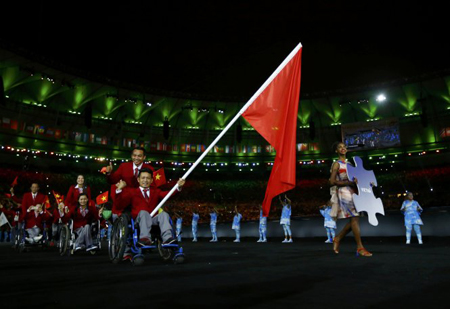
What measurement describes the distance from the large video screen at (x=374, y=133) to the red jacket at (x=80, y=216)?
29325 mm

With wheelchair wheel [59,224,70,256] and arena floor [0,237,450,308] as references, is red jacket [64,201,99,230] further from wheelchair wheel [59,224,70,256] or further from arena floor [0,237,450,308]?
arena floor [0,237,450,308]

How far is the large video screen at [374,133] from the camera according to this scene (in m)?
34.3

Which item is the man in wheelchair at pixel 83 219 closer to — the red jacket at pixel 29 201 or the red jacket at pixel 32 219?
the red jacket at pixel 32 219

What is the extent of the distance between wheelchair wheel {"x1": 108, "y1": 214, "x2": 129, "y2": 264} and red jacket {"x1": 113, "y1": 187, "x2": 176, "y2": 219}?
187 mm

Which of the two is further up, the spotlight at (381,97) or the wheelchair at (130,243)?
the spotlight at (381,97)

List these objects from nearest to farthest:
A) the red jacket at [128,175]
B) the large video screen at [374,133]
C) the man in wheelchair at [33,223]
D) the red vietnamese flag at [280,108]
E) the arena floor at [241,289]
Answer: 1. the arena floor at [241,289]
2. the red vietnamese flag at [280,108]
3. the red jacket at [128,175]
4. the man in wheelchair at [33,223]
5. the large video screen at [374,133]

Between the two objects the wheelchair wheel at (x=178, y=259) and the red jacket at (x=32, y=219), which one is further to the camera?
the red jacket at (x=32, y=219)

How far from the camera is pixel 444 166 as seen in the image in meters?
35.2

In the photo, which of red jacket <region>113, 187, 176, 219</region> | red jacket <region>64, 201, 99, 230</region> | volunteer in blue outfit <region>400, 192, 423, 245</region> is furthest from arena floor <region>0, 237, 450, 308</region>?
volunteer in blue outfit <region>400, 192, 423, 245</region>

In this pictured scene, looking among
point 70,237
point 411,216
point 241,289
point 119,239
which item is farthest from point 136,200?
point 411,216

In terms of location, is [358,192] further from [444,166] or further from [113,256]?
[444,166]

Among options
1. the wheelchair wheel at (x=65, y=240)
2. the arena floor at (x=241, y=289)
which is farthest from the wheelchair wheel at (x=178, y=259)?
the wheelchair wheel at (x=65, y=240)

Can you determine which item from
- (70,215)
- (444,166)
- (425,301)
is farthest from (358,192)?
(444,166)

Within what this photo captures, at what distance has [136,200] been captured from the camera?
18.7ft
